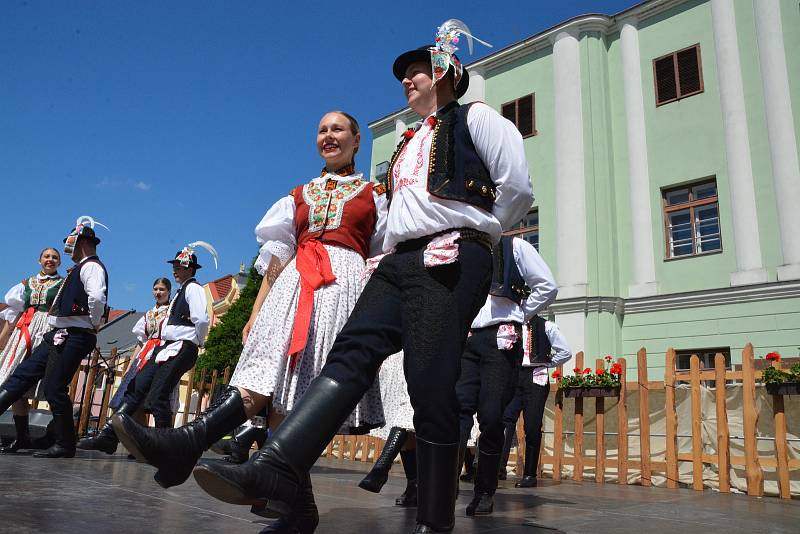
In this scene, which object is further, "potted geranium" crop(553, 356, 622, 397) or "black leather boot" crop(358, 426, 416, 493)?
"potted geranium" crop(553, 356, 622, 397)

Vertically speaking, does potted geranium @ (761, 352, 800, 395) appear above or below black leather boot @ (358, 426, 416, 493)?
above

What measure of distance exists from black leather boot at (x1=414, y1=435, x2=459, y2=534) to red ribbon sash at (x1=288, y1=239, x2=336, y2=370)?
0.94 metres

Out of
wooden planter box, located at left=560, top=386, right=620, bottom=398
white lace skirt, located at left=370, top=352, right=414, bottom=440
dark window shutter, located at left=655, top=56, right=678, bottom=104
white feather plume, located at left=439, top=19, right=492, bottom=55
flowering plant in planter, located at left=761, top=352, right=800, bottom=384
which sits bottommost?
white lace skirt, located at left=370, top=352, right=414, bottom=440

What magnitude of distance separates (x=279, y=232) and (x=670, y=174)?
45.3 feet

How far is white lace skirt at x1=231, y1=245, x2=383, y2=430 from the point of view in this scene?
116 inches

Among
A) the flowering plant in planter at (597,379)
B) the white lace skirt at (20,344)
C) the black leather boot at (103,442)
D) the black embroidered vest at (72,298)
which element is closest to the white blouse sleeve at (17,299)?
the white lace skirt at (20,344)

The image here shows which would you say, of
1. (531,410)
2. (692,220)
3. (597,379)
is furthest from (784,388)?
(692,220)

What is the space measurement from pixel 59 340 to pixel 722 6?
1546 cm

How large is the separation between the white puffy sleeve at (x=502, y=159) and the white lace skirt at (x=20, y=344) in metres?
5.99

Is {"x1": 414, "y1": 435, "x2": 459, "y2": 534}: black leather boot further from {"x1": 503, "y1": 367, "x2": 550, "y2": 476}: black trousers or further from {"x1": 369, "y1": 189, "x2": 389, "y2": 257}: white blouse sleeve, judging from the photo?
{"x1": 503, "y1": 367, "x2": 550, "y2": 476}: black trousers

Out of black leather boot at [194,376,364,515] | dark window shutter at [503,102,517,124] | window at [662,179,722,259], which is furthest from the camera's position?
dark window shutter at [503,102,517,124]

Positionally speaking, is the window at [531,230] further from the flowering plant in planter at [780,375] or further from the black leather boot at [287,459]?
the black leather boot at [287,459]

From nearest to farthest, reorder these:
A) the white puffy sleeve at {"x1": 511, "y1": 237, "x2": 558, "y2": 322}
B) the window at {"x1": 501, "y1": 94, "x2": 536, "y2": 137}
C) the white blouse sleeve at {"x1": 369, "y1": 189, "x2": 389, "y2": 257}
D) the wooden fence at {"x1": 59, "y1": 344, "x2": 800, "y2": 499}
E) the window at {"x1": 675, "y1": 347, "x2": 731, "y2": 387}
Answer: the white blouse sleeve at {"x1": 369, "y1": 189, "x2": 389, "y2": 257} < the white puffy sleeve at {"x1": 511, "y1": 237, "x2": 558, "y2": 322} < the wooden fence at {"x1": 59, "y1": 344, "x2": 800, "y2": 499} < the window at {"x1": 675, "y1": 347, "x2": 731, "y2": 387} < the window at {"x1": 501, "y1": 94, "x2": 536, "y2": 137}

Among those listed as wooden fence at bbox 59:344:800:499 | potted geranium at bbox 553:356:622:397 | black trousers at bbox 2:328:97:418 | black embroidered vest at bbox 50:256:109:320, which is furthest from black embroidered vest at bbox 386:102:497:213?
potted geranium at bbox 553:356:622:397
